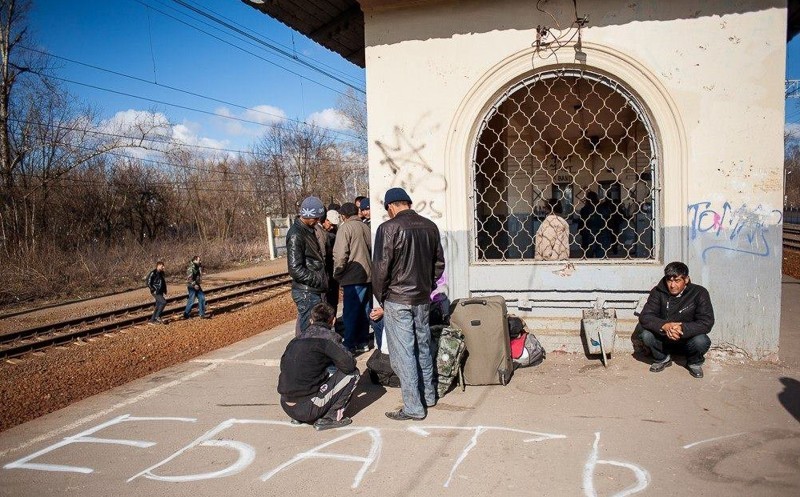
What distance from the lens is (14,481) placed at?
329 centimetres

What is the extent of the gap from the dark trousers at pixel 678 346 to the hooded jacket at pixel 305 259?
3.37m

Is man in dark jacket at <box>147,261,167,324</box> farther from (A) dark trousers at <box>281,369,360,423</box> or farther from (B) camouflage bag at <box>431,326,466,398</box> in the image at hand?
(B) camouflage bag at <box>431,326,466,398</box>

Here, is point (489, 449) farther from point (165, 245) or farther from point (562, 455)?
point (165, 245)

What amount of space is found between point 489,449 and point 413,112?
3.61 m

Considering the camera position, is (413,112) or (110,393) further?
(413,112)

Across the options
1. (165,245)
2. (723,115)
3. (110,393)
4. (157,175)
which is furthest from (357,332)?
(157,175)

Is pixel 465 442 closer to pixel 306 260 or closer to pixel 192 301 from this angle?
pixel 306 260

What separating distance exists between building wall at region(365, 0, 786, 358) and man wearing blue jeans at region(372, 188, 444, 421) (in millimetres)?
1510

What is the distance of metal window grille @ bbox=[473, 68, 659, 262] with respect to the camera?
5523mm

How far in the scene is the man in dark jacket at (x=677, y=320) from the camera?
4.46 metres

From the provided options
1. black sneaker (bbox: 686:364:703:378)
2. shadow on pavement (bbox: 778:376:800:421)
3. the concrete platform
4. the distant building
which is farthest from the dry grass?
shadow on pavement (bbox: 778:376:800:421)

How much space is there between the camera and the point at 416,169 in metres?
5.50

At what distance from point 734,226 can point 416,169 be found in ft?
10.7

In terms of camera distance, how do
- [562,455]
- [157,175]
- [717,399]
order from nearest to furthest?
[562,455], [717,399], [157,175]
